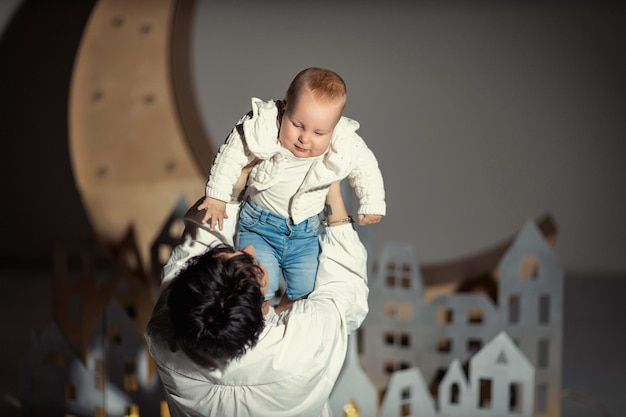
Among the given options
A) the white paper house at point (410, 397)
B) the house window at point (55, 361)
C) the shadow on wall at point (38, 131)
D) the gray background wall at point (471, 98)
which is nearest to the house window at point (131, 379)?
the house window at point (55, 361)

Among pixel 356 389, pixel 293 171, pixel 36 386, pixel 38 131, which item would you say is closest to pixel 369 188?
pixel 293 171

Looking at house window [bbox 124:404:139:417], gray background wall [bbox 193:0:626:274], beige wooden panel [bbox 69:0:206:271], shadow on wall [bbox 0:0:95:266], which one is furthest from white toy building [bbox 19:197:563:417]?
shadow on wall [bbox 0:0:95:266]

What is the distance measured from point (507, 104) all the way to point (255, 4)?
961 millimetres

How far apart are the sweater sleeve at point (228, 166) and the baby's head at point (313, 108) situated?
75 millimetres

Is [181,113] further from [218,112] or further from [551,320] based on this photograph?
[551,320]

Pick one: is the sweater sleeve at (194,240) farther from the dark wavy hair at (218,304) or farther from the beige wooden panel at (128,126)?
the beige wooden panel at (128,126)

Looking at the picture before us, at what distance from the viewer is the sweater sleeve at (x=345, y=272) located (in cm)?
135

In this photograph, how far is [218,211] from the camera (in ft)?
4.25

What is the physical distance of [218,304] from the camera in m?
1.17

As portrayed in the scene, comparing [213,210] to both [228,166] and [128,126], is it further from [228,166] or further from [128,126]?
[128,126]

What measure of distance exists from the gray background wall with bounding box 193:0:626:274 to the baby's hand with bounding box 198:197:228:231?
1.70 m

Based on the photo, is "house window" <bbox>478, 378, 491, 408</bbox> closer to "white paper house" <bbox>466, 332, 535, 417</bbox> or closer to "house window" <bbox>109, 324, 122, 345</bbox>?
"white paper house" <bbox>466, 332, 535, 417</bbox>

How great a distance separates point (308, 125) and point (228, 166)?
0.48ft

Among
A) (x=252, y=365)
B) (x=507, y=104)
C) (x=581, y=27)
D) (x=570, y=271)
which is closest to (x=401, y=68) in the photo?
(x=507, y=104)
